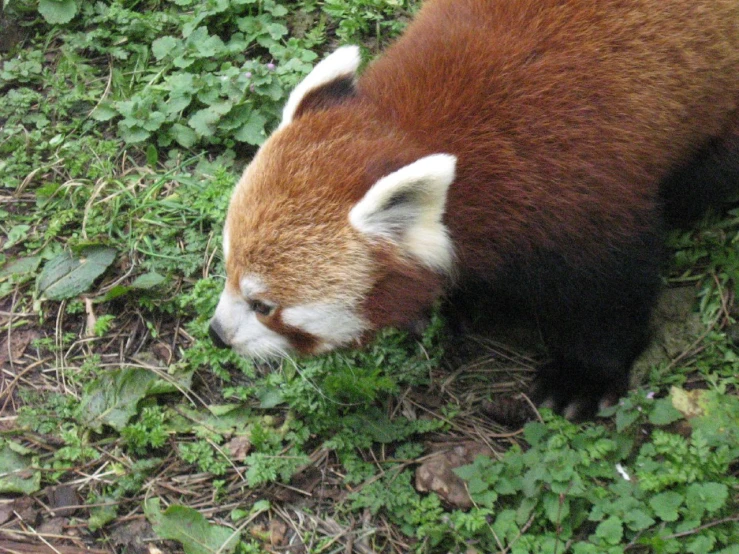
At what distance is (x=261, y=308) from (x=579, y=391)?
4.82 feet

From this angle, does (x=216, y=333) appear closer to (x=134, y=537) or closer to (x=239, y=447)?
(x=239, y=447)

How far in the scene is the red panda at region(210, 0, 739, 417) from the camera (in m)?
2.66

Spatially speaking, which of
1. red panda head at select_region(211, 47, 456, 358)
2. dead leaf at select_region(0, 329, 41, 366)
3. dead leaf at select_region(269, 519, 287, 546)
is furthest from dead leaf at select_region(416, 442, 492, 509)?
dead leaf at select_region(0, 329, 41, 366)

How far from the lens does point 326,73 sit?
2.87 m

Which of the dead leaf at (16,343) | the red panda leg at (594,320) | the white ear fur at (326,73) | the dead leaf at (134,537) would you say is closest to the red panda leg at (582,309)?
the red panda leg at (594,320)

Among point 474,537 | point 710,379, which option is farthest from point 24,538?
point 710,379

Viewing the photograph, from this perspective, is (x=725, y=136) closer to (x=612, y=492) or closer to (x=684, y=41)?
(x=684, y=41)

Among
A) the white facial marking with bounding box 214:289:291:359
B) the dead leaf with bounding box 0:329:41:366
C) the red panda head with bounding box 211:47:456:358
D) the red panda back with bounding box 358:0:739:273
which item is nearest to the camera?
the red panda head with bounding box 211:47:456:358

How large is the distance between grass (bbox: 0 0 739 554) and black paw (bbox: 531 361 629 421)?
90 millimetres

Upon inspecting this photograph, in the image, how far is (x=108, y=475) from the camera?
3.12m

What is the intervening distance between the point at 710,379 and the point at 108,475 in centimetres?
245

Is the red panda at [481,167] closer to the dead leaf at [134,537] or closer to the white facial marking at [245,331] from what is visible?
the white facial marking at [245,331]

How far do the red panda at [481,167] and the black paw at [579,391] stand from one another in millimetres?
466

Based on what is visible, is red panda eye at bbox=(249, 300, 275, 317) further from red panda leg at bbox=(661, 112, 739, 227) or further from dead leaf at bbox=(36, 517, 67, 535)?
red panda leg at bbox=(661, 112, 739, 227)
